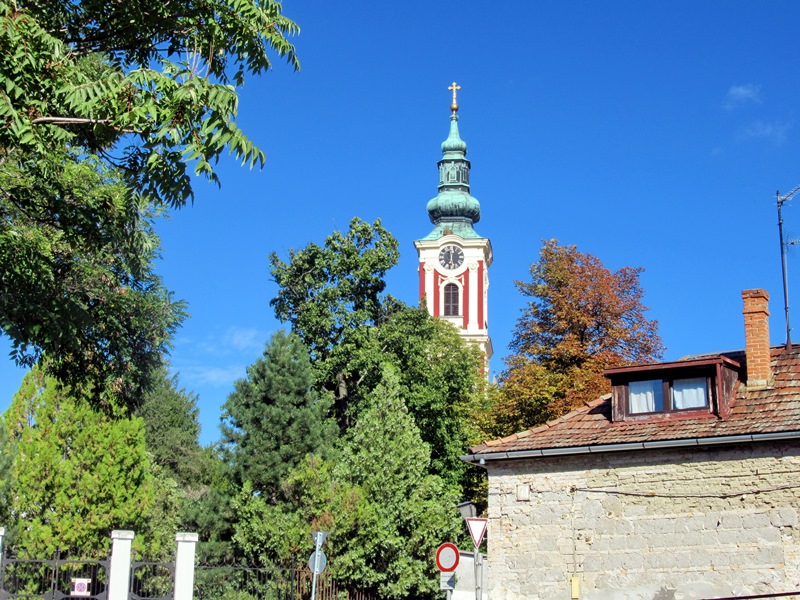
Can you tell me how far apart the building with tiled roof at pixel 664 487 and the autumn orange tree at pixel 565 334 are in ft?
37.1

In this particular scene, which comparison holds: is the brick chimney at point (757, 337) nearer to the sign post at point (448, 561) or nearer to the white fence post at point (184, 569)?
the sign post at point (448, 561)

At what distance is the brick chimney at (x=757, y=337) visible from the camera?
19250mm

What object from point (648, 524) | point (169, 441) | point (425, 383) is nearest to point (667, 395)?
point (648, 524)

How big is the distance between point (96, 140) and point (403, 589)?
21101 millimetres

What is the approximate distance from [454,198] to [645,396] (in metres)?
64.5

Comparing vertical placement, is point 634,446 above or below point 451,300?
below

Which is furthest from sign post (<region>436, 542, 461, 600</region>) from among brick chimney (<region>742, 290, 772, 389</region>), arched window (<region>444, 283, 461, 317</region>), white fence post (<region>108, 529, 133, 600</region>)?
arched window (<region>444, 283, 461, 317</region>)

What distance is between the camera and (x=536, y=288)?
34.0 metres

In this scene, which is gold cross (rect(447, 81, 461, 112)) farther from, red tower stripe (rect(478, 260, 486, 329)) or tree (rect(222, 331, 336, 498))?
tree (rect(222, 331, 336, 498))

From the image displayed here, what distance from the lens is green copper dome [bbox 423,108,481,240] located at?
8306 centimetres

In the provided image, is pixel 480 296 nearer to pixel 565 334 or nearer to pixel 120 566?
pixel 565 334

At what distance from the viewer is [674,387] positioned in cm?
1966

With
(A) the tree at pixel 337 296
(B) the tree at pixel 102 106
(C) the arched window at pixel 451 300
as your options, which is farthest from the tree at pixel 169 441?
(B) the tree at pixel 102 106

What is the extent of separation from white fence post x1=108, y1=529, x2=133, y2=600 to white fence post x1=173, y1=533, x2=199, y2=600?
990 mm
